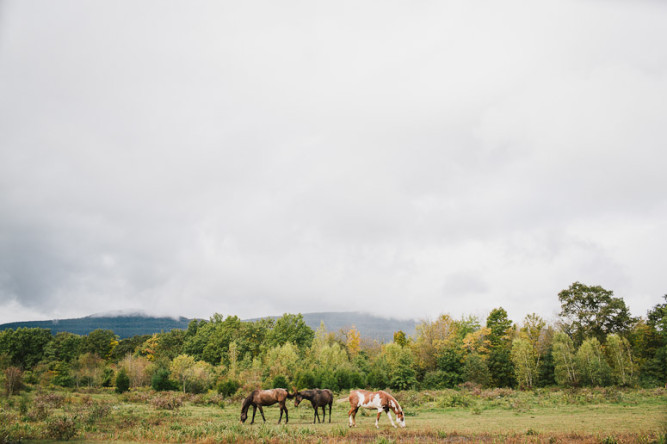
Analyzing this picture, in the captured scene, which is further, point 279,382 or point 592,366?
point 592,366

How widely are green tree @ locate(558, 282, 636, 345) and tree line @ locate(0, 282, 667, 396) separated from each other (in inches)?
5.6

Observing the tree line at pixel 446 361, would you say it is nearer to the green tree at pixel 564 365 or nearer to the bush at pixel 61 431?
the green tree at pixel 564 365

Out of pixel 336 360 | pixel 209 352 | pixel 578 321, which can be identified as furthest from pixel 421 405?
pixel 209 352

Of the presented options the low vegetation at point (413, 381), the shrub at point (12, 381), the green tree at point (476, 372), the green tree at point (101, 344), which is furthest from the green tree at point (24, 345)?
the green tree at point (476, 372)

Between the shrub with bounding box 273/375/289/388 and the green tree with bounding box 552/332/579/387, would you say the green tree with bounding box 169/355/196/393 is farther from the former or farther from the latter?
the green tree with bounding box 552/332/579/387

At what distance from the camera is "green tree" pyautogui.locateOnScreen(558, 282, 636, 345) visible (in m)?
58.0

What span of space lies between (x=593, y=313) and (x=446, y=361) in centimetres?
2967

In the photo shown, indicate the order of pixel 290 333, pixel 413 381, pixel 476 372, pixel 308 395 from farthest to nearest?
pixel 290 333 < pixel 476 372 < pixel 413 381 < pixel 308 395

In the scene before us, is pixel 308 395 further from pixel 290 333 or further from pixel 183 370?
pixel 290 333

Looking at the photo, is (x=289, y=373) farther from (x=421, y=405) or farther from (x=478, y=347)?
(x=478, y=347)

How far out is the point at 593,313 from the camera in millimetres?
59438

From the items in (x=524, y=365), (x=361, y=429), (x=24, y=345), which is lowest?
(x=524, y=365)

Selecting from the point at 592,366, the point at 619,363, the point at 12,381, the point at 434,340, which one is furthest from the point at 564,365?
the point at 12,381

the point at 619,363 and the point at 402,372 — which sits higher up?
the point at 619,363
